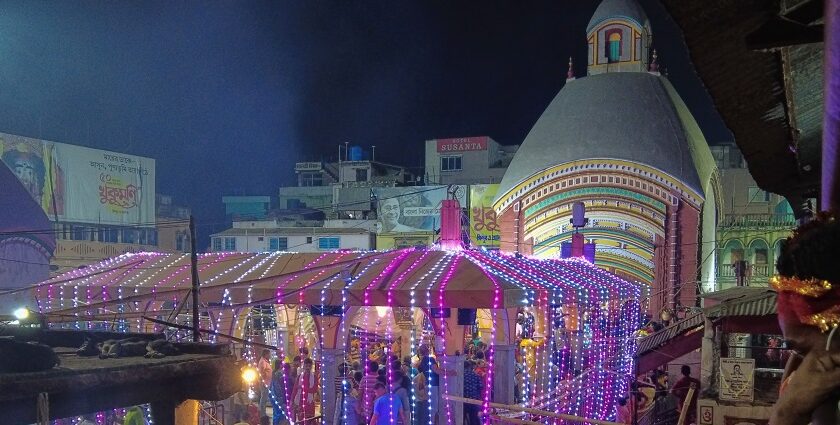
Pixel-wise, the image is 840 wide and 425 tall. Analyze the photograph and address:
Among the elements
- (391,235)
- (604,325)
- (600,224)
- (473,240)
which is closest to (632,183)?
(600,224)

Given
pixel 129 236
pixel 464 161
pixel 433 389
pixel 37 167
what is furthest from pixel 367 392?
pixel 464 161

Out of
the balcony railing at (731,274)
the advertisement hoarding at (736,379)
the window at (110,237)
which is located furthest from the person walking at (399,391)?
the window at (110,237)

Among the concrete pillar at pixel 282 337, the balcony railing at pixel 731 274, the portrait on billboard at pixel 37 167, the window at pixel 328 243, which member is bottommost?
the concrete pillar at pixel 282 337

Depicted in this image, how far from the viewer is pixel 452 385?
1004 centimetres

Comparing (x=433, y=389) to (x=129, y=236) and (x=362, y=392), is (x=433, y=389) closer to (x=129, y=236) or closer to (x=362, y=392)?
(x=362, y=392)

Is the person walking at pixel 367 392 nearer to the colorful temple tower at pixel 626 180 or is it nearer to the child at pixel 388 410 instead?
the child at pixel 388 410

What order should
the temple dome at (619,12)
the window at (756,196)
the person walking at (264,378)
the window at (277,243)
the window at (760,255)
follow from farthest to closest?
the window at (277,243) < the window at (756,196) < the temple dome at (619,12) < the window at (760,255) < the person walking at (264,378)

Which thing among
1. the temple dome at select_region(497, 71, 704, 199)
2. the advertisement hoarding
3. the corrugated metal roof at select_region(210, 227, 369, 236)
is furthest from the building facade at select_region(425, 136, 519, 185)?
the advertisement hoarding

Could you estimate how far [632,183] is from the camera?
21.8 m

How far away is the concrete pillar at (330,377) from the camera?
11.3 metres

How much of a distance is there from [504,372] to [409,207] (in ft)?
70.3

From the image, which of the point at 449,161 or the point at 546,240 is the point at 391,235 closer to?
the point at 449,161

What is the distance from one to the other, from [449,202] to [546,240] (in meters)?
11.8

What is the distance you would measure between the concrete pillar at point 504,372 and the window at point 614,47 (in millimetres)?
19028
